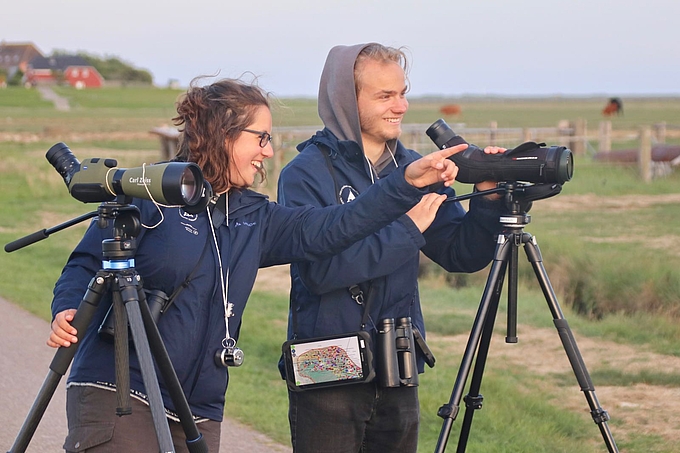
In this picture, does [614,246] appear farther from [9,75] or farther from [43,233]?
[9,75]

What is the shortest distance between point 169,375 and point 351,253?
2.35 ft

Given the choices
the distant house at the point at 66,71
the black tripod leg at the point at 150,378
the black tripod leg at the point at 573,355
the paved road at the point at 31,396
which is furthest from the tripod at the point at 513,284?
the distant house at the point at 66,71

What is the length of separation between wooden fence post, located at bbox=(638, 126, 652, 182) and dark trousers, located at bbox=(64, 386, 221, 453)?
15262 mm

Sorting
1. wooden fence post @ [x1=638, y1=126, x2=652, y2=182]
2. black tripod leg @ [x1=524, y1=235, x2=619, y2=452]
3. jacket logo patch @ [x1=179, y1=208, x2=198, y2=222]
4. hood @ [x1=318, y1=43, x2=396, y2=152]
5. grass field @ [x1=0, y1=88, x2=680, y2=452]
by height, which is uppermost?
hood @ [x1=318, y1=43, x2=396, y2=152]

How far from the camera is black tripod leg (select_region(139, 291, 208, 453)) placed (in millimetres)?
2400

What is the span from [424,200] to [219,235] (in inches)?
25.3

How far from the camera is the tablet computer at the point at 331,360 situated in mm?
2932

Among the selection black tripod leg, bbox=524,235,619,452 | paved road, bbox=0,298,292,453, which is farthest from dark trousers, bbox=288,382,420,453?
paved road, bbox=0,298,292,453

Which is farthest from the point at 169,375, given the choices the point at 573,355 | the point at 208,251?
the point at 573,355

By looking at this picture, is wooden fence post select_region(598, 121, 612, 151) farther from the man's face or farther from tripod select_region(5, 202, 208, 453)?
tripod select_region(5, 202, 208, 453)

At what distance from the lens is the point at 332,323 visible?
2.98 m

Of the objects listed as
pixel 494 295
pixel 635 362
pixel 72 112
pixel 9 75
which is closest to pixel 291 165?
pixel 494 295

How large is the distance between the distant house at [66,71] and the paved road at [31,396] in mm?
125148

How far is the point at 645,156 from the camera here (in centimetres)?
1691
